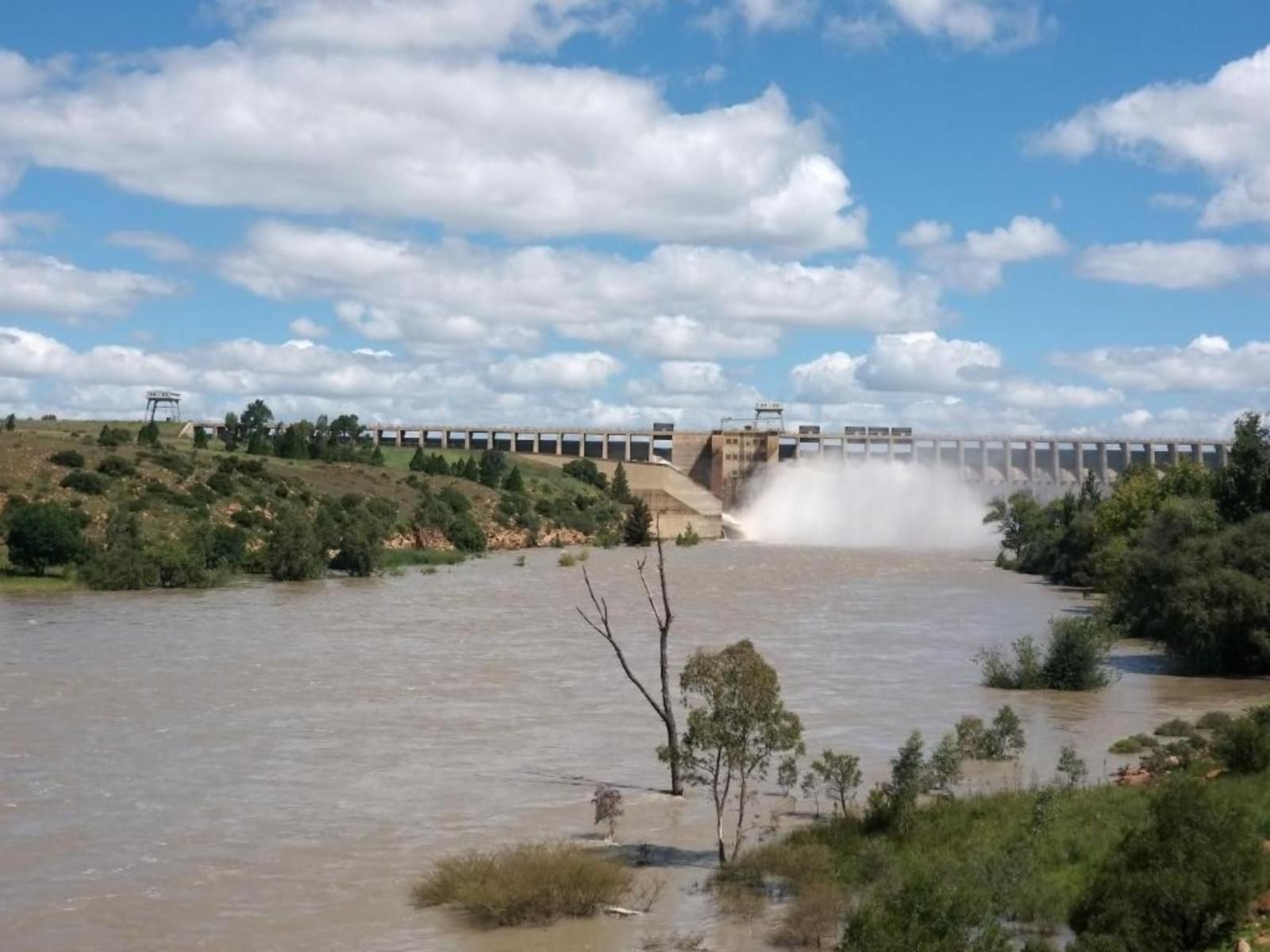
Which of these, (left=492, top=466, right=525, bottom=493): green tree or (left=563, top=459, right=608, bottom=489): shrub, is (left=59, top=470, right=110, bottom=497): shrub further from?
(left=563, top=459, right=608, bottom=489): shrub

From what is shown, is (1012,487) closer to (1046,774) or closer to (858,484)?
(858,484)

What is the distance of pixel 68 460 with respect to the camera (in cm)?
7256

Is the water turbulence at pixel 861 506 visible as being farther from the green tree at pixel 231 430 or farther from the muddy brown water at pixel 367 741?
the muddy brown water at pixel 367 741

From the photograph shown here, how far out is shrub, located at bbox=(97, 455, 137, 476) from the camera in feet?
236

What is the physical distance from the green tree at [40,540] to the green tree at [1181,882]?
52.9 m

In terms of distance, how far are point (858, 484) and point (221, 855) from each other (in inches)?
5037

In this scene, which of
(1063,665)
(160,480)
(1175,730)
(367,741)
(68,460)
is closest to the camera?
(1175,730)

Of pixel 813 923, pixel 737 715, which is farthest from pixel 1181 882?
pixel 737 715

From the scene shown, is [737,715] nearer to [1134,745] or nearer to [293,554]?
[1134,745]

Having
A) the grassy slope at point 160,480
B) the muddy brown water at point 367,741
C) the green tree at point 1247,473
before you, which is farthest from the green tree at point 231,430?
the green tree at point 1247,473

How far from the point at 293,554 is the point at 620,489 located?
2635 inches

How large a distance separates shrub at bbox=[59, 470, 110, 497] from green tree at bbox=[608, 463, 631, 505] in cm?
6333

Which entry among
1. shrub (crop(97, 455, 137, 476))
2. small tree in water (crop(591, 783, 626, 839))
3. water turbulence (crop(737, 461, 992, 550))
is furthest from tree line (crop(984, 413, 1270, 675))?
water turbulence (crop(737, 461, 992, 550))

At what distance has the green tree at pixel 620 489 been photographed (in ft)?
420
